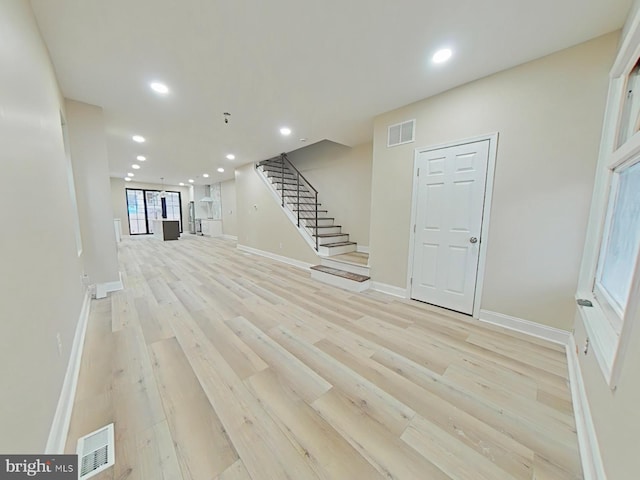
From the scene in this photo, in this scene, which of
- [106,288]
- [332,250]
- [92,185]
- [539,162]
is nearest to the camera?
[539,162]

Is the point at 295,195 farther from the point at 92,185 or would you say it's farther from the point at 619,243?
the point at 619,243

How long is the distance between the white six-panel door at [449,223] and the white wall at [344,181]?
2049 millimetres

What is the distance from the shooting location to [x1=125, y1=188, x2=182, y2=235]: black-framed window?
11.2 meters

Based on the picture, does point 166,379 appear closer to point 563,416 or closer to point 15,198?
point 15,198

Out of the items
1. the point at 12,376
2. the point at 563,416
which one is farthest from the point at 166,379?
the point at 563,416

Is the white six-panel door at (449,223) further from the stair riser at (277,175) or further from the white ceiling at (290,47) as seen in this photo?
the stair riser at (277,175)

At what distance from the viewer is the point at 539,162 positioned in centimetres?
236

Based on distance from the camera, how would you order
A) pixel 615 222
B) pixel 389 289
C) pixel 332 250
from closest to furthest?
pixel 615 222, pixel 389 289, pixel 332 250

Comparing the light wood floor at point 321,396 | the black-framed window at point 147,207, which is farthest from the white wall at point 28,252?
the black-framed window at point 147,207

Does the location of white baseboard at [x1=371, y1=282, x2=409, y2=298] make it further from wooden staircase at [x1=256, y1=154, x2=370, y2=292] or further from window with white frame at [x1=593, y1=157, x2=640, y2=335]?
window with white frame at [x1=593, y1=157, x2=640, y2=335]

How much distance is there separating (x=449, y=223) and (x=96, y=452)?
3635 millimetres

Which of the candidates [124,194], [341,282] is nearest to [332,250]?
[341,282]

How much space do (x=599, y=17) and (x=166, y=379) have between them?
14.4 ft

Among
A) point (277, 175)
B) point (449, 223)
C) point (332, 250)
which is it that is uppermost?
point (277, 175)
